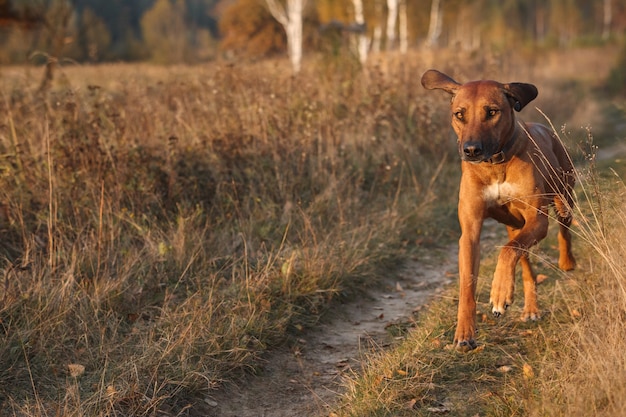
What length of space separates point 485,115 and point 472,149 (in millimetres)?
297

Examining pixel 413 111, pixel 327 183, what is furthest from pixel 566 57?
pixel 327 183

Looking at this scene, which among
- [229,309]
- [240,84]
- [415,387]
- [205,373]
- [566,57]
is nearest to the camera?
[415,387]

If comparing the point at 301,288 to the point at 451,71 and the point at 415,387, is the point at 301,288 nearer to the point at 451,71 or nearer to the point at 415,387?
the point at 415,387

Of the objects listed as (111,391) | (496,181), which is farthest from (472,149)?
(111,391)

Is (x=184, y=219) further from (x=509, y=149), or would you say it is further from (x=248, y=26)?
(x=248, y=26)

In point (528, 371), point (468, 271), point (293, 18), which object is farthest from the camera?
point (293, 18)

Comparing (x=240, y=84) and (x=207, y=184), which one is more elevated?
(x=240, y=84)

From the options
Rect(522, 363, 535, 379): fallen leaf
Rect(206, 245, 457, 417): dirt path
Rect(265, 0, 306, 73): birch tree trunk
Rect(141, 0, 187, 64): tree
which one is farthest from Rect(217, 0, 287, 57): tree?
Rect(522, 363, 535, 379): fallen leaf

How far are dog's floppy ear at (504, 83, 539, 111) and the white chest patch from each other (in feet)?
1.55

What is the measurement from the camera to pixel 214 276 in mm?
4793

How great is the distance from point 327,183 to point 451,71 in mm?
5489

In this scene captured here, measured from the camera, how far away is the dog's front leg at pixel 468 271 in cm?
390

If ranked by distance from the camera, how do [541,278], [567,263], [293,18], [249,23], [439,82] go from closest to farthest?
1. [439,82]
2. [567,263]
3. [541,278]
4. [293,18]
5. [249,23]

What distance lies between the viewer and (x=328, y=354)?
4434 millimetres
